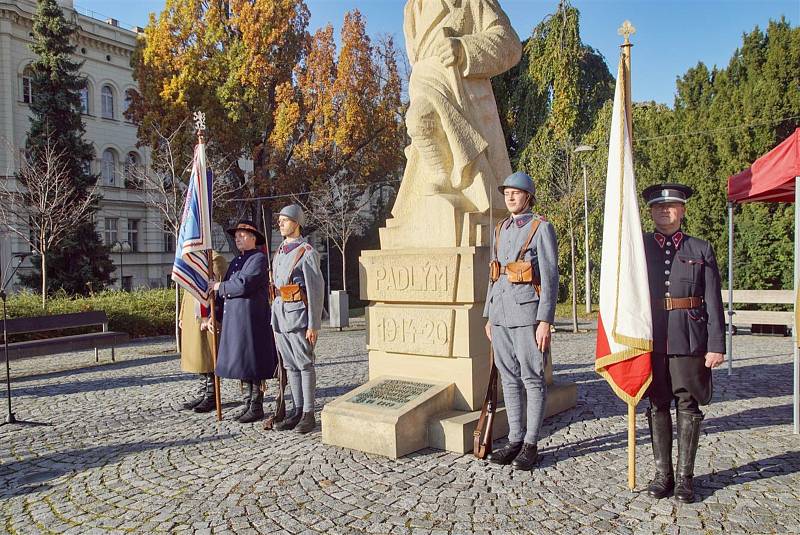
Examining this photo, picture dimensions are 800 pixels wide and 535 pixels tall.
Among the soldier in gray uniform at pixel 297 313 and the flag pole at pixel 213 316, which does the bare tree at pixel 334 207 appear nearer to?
the flag pole at pixel 213 316

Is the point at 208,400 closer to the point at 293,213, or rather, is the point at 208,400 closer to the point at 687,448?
the point at 293,213

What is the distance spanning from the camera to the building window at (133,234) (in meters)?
36.4

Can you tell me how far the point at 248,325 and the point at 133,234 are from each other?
34042 mm

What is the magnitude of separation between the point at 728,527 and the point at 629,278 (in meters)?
1.48

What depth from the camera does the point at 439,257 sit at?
5375mm

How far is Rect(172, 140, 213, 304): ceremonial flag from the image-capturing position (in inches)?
247

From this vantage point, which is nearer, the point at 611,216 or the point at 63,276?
the point at 611,216

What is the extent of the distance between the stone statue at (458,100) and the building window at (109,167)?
34.6 m

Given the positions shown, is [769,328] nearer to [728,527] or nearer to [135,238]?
[728,527]

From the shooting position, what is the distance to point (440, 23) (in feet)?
19.6

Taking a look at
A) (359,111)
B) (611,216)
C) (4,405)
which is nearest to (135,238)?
(359,111)

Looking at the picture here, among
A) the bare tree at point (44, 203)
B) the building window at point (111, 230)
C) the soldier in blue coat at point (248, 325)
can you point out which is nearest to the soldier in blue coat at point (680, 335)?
the soldier in blue coat at point (248, 325)

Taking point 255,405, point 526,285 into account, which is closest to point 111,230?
point 255,405

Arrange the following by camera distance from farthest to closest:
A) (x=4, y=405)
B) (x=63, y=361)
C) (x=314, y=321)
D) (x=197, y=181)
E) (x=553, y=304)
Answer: (x=63, y=361) < (x=4, y=405) < (x=197, y=181) < (x=314, y=321) < (x=553, y=304)
